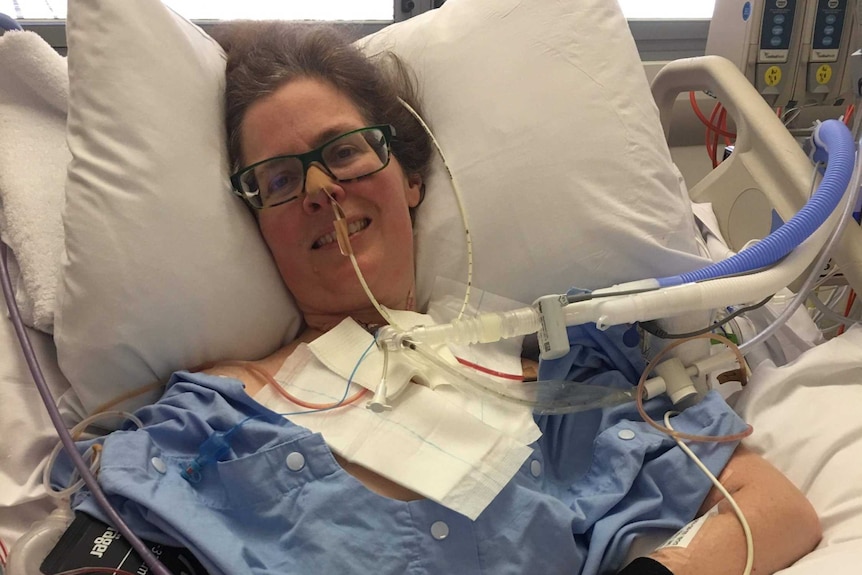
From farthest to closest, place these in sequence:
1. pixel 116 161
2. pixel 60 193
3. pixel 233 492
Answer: pixel 60 193
pixel 116 161
pixel 233 492

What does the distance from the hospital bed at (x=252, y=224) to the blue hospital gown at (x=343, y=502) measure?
105mm

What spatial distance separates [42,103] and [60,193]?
0.67 feet

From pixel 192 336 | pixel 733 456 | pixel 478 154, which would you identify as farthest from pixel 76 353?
pixel 733 456

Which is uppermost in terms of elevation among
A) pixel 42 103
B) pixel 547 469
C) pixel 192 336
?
pixel 42 103

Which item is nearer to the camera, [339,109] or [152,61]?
[152,61]

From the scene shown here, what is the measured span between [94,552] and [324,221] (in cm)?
58

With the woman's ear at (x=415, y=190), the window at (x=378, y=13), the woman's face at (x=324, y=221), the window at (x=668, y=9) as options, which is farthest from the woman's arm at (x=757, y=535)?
the window at (x=668, y=9)

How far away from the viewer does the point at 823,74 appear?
1.79 metres

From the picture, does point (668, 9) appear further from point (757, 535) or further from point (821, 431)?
point (757, 535)

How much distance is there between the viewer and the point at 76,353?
1001 millimetres

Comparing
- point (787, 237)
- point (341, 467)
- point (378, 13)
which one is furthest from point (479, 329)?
point (378, 13)

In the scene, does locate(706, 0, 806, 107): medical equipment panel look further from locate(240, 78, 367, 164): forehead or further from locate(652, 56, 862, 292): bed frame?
locate(240, 78, 367, 164): forehead

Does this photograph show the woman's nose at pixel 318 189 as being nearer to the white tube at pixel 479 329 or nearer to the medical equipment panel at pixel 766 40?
the white tube at pixel 479 329

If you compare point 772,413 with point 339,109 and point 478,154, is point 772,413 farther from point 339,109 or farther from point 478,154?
point 339,109
